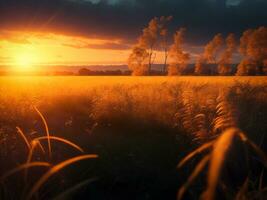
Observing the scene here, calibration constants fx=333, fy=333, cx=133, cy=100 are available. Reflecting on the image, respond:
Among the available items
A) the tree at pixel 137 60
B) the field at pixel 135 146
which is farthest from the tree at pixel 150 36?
the field at pixel 135 146

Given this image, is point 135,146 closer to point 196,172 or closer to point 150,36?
point 196,172

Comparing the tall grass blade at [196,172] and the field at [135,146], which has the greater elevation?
the tall grass blade at [196,172]

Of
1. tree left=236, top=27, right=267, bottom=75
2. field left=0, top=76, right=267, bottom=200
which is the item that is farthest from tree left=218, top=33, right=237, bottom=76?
field left=0, top=76, right=267, bottom=200

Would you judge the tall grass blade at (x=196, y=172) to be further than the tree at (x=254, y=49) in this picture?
No

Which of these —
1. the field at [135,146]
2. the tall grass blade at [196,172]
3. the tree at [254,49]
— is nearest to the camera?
the tall grass blade at [196,172]

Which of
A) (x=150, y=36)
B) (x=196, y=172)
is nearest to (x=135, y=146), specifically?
(x=196, y=172)

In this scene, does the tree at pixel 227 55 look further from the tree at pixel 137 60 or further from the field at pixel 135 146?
the field at pixel 135 146

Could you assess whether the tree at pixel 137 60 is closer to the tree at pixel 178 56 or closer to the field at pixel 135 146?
the tree at pixel 178 56

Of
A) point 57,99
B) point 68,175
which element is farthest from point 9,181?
point 57,99

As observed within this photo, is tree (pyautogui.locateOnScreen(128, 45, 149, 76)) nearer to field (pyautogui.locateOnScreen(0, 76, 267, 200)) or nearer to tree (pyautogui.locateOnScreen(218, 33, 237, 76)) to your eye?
tree (pyautogui.locateOnScreen(218, 33, 237, 76))

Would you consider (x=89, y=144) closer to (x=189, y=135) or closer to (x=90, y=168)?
(x=90, y=168)

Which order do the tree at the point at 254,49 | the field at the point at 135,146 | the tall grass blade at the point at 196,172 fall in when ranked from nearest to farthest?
the tall grass blade at the point at 196,172, the field at the point at 135,146, the tree at the point at 254,49

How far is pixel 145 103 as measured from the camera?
28.2 ft

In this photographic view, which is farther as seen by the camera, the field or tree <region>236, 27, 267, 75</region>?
tree <region>236, 27, 267, 75</region>
